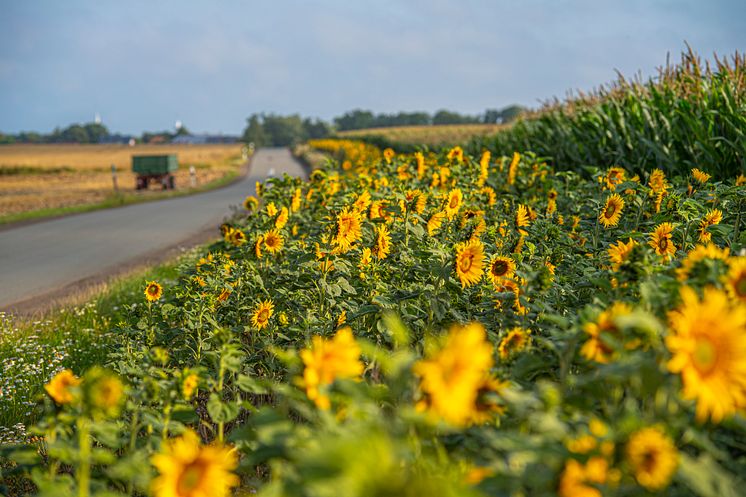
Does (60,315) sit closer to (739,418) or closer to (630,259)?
(630,259)

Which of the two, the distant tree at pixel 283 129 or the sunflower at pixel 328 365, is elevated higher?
the distant tree at pixel 283 129

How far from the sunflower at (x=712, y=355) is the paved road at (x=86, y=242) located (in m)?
7.54

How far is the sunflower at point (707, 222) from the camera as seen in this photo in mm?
3347

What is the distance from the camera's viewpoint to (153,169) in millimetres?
24250

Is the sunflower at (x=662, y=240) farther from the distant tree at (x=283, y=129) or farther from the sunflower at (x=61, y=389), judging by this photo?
the distant tree at (x=283, y=129)

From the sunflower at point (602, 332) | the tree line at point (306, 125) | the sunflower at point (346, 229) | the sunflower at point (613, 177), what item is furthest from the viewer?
the tree line at point (306, 125)

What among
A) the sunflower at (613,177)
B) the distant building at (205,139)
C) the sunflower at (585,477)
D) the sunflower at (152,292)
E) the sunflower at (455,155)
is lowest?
the sunflower at (152,292)

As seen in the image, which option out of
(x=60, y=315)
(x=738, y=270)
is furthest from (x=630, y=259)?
(x=60, y=315)

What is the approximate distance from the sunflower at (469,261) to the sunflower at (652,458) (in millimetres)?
1706

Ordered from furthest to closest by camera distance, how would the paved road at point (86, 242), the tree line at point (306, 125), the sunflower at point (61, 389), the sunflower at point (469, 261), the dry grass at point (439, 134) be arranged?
the tree line at point (306, 125) < the dry grass at point (439, 134) < the paved road at point (86, 242) < the sunflower at point (469, 261) < the sunflower at point (61, 389)

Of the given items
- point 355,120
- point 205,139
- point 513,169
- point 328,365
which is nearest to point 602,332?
point 328,365

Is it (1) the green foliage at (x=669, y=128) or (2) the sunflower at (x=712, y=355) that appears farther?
(1) the green foliage at (x=669, y=128)

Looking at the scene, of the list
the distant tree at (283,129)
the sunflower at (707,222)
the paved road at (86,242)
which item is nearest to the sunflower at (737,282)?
Answer: the sunflower at (707,222)

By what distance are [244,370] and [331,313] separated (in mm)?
600
